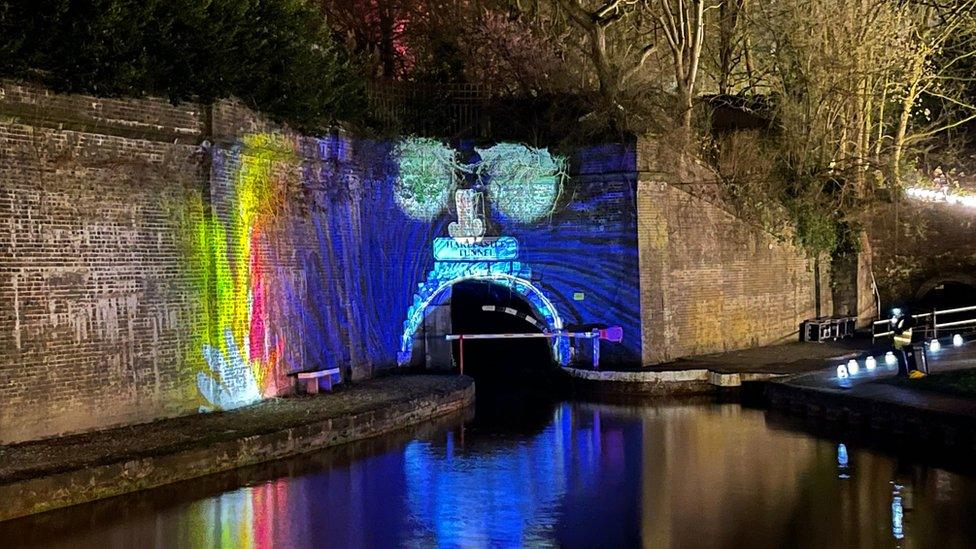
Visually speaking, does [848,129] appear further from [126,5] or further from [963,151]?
[126,5]

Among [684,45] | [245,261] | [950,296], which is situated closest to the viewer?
[245,261]

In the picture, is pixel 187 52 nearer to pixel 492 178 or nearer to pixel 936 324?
pixel 492 178

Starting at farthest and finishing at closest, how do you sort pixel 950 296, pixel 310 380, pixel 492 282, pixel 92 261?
pixel 950 296
pixel 492 282
pixel 310 380
pixel 92 261

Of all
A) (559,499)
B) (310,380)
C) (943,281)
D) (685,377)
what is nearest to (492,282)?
(685,377)

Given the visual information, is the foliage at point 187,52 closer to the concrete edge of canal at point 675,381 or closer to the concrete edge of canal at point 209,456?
the concrete edge of canal at point 209,456

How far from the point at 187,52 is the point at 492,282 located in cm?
855

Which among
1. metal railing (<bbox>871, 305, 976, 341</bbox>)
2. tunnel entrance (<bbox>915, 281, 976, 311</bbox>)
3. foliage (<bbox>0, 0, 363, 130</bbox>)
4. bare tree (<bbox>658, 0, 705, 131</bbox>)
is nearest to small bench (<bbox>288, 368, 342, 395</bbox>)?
foliage (<bbox>0, 0, 363, 130</bbox>)

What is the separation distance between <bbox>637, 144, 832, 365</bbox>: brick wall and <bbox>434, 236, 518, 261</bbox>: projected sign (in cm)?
262

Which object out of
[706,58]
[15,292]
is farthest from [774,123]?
[15,292]

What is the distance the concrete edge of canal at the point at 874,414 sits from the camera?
495 inches

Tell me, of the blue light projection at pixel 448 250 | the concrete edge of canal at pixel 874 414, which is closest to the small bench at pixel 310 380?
the blue light projection at pixel 448 250

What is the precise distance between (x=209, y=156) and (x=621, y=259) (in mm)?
8636

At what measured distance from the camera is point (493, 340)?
77.3 feet

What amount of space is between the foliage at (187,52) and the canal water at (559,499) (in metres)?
5.03
